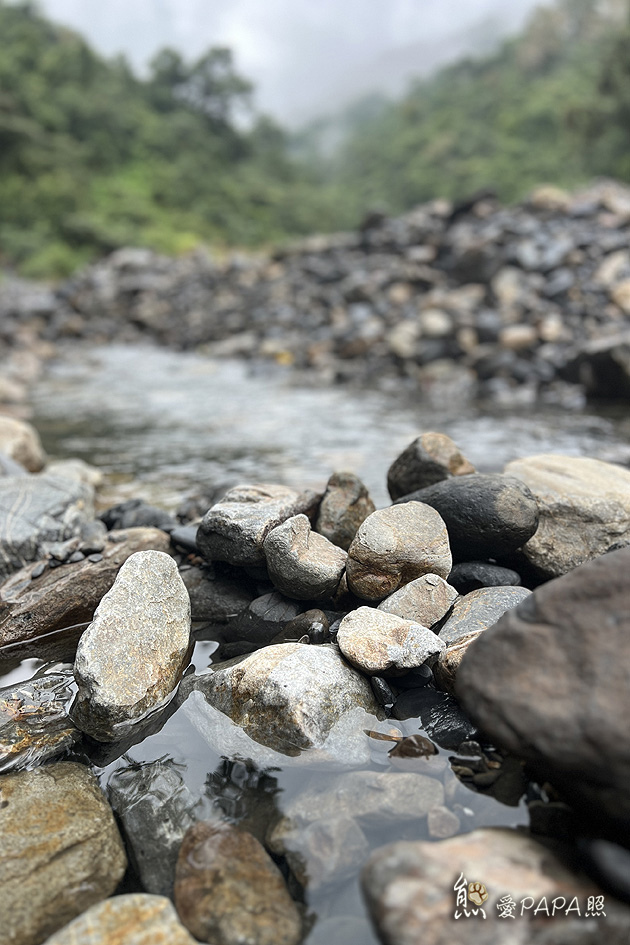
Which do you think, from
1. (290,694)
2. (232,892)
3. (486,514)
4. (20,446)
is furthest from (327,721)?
(20,446)

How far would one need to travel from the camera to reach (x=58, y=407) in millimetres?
7191

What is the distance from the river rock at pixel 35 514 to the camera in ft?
8.71

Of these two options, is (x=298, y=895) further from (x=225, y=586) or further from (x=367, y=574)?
(x=225, y=586)

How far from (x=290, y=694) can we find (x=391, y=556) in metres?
0.68

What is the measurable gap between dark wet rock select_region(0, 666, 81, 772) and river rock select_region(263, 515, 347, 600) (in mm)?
804

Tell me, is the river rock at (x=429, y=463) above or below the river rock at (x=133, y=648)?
above

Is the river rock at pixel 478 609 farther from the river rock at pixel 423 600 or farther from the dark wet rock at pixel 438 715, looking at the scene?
the dark wet rock at pixel 438 715

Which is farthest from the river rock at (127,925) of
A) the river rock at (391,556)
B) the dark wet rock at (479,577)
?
the dark wet rock at (479,577)

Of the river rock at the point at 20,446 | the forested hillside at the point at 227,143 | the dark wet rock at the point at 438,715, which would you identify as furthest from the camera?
the forested hillside at the point at 227,143

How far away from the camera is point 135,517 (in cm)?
308

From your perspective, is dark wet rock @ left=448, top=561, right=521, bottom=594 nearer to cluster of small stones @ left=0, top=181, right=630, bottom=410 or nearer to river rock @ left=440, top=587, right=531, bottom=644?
river rock @ left=440, top=587, right=531, bottom=644

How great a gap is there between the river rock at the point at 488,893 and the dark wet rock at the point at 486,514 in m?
1.18

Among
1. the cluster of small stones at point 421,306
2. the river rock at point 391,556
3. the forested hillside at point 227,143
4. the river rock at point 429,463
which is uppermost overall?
the forested hillside at point 227,143

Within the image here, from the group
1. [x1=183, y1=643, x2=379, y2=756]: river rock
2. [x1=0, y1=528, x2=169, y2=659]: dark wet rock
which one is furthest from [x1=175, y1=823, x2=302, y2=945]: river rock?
A: [x1=0, y1=528, x2=169, y2=659]: dark wet rock
